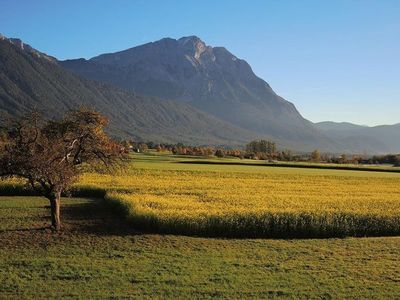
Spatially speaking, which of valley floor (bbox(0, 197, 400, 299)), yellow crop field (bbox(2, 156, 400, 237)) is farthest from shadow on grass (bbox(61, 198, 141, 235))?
yellow crop field (bbox(2, 156, 400, 237))

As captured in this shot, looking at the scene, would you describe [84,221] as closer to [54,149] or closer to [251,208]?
[54,149]

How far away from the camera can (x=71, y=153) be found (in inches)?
1046

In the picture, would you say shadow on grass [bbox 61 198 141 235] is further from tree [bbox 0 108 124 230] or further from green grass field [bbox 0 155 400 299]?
tree [bbox 0 108 124 230]

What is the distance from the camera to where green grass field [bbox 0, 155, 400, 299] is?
15906 mm

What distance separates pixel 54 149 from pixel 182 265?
9418 mm

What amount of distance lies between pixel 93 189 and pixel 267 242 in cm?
2091

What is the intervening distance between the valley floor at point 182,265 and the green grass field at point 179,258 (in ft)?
0.11

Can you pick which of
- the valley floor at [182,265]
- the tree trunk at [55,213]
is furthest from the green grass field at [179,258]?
the tree trunk at [55,213]

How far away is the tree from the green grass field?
244 centimetres

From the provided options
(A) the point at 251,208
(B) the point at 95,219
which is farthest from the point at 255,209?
(B) the point at 95,219

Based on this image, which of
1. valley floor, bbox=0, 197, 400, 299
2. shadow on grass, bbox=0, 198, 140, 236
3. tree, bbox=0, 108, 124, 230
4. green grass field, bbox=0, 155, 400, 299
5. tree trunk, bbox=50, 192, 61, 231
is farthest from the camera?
tree trunk, bbox=50, 192, 61, 231

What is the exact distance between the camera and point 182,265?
1847cm

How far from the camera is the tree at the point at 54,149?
23484 mm

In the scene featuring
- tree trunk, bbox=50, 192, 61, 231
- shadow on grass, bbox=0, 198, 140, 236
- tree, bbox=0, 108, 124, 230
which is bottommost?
shadow on grass, bbox=0, 198, 140, 236
